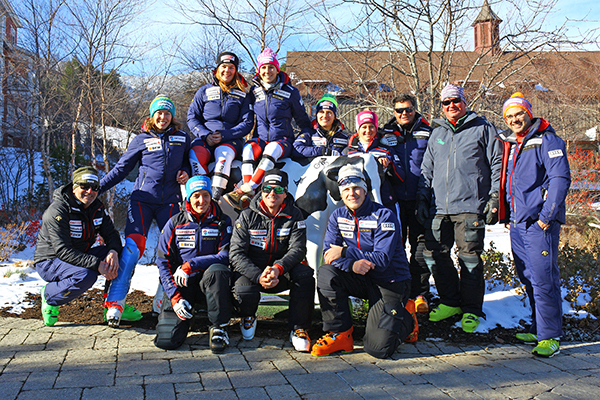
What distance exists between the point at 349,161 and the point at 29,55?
7.49 m

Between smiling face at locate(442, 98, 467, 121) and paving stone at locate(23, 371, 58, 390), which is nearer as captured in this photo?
paving stone at locate(23, 371, 58, 390)

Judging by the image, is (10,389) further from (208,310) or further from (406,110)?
(406,110)

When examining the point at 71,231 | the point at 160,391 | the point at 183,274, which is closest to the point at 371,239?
the point at 183,274

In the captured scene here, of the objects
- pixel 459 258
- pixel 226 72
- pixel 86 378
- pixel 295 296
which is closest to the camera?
pixel 86 378

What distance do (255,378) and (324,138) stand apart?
2917 mm

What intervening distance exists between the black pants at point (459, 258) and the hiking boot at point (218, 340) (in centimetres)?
220

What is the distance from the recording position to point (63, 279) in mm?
3971

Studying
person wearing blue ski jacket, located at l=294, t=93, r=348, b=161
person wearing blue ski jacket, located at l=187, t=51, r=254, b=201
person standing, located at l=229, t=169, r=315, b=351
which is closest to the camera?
person standing, located at l=229, t=169, r=315, b=351

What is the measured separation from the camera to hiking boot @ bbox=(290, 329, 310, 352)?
3.49m

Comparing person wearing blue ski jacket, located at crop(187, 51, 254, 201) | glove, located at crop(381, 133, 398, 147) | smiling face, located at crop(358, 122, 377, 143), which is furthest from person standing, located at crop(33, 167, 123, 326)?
glove, located at crop(381, 133, 398, 147)

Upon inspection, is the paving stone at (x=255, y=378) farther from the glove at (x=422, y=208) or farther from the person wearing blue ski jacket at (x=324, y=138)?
the person wearing blue ski jacket at (x=324, y=138)

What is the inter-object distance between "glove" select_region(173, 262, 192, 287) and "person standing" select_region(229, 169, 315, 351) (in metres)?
0.36

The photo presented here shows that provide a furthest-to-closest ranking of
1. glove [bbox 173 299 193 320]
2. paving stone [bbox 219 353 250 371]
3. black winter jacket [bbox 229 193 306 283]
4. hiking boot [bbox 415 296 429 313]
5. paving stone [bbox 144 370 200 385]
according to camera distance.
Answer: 1. hiking boot [bbox 415 296 429 313]
2. black winter jacket [bbox 229 193 306 283]
3. glove [bbox 173 299 193 320]
4. paving stone [bbox 219 353 250 371]
5. paving stone [bbox 144 370 200 385]

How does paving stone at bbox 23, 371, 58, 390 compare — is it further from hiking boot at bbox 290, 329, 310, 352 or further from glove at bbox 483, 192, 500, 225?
glove at bbox 483, 192, 500, 225
